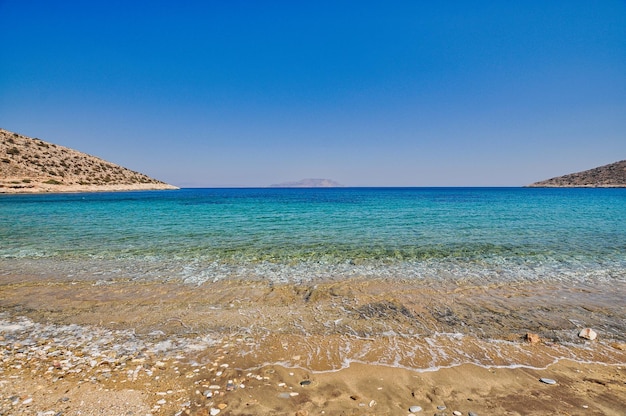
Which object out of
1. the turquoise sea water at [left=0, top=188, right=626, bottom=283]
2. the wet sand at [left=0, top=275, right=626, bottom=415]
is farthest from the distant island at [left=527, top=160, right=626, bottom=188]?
the wet sand at [left=0, top=275, right=626, bottom=415]

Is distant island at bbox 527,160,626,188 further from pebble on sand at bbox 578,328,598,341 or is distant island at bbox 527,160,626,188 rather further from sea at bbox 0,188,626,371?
pebble on sand at bbox 578,328,598,341

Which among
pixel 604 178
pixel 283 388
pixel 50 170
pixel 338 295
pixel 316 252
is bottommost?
pixel 338 295

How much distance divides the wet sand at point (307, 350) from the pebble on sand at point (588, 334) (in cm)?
14

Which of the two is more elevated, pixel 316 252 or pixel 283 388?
pixel 316 252

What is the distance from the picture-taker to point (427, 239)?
1964 centimetres

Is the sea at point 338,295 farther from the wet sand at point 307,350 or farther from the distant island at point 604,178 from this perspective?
the distant island at point 604,178

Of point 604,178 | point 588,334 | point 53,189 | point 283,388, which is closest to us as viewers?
point 283,388

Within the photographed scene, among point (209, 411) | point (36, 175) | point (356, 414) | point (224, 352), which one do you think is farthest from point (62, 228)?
point (36, 175)

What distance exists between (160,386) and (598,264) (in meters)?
17.8

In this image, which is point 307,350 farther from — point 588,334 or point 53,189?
point 53,189

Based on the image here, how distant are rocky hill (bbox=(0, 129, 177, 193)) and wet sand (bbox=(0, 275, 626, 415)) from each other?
90.6 meters

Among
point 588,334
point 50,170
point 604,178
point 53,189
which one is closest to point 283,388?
point 588,334

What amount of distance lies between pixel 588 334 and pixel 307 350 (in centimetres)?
666

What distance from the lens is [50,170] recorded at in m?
87.8
